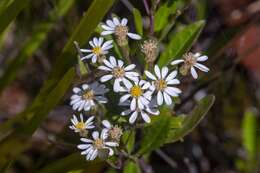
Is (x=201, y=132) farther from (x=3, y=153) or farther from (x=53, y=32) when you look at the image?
(x=3, y=153)

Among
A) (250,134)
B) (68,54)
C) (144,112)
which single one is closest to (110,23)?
(68,54)

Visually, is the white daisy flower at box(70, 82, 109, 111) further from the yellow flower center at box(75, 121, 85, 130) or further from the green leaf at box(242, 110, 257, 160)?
the green leaf at box(242, 110, 257, 160)

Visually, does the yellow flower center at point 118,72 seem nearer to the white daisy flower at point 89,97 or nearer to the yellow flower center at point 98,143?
the white daisy flower at point 89,97

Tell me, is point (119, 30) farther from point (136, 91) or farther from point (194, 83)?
point (194, 83)

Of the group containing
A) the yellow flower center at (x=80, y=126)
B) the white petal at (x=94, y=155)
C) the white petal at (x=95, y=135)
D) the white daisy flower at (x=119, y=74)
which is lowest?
the white petal at (x=94, y=155)

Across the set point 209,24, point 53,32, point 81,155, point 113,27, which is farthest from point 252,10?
point 81,155

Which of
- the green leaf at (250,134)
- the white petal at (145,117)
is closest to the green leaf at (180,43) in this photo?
the white petal at (145,117)

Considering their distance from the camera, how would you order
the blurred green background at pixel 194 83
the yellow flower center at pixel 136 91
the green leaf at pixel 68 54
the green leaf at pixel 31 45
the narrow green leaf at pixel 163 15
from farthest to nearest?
the blurred green background at pixel 194 83 → the green leaf at pixel 31 45 → the narrow green leaf at pixel 163 15 → the green leaf at pixel 68 54 → the yellow flower center at pixel 136 91
